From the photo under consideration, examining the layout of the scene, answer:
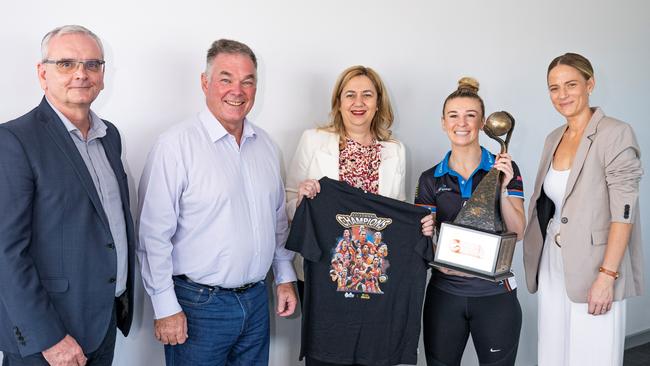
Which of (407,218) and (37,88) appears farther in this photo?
(407,218)

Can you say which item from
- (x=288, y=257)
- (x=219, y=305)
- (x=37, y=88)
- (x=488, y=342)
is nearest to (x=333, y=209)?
(x=288, y=257)

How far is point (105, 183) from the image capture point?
1.53m

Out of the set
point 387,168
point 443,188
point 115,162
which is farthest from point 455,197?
point 115,162

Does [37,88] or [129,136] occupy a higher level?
[37,88]

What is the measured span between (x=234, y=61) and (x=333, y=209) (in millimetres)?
615

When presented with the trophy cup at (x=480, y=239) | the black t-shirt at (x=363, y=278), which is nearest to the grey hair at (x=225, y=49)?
the black t-shirt at (x=363, y=278)

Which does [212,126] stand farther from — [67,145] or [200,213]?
[67,145]

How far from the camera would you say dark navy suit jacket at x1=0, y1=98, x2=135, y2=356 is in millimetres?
1291

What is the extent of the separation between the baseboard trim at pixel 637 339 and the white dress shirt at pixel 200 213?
303 centimetres

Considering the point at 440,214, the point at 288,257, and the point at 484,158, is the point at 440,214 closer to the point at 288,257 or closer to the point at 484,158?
the point at 484,158

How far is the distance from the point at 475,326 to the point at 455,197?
46 cm

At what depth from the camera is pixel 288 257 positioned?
211 centimetres

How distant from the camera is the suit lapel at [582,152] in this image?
6.50 ft

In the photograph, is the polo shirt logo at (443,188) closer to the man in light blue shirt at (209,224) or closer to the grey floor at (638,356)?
the man in light blue shirt at (209,224)
